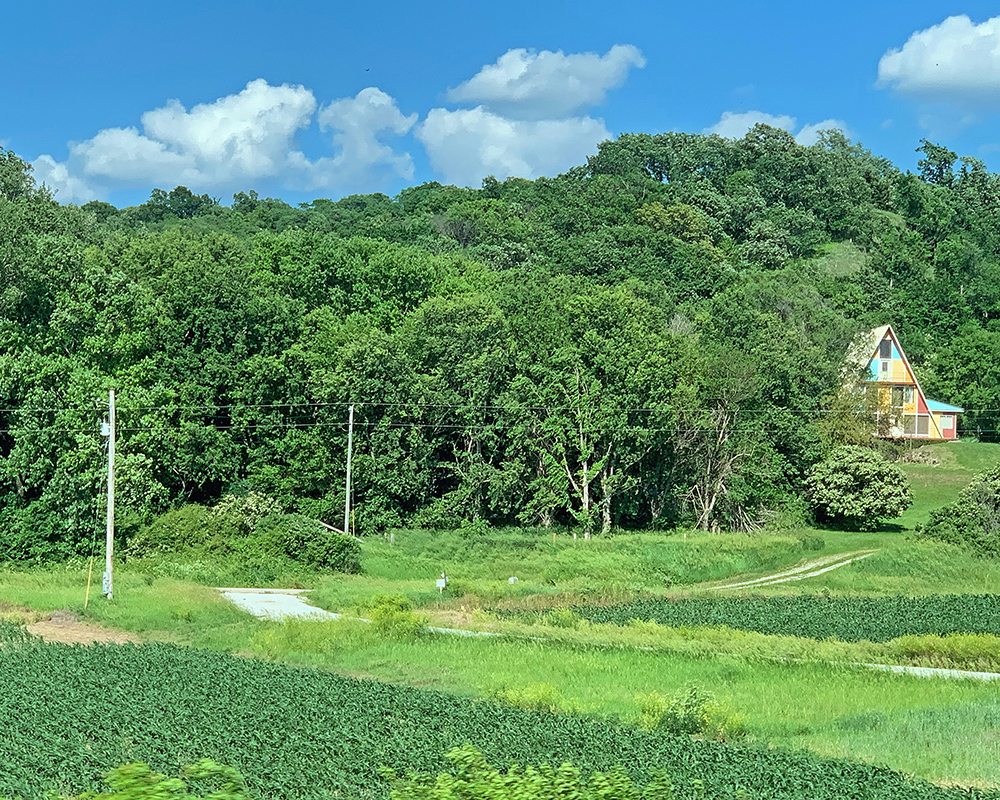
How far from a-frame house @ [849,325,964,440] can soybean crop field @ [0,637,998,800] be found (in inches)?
2266

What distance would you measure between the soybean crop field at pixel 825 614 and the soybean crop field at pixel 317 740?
14540 millimetres

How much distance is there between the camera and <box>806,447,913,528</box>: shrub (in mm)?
59875

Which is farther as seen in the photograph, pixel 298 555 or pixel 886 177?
pixel 886 177

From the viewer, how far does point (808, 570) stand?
4966 cm

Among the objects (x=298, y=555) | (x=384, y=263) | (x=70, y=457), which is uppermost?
(x=384, y=263)

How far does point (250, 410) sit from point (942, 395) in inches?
2192

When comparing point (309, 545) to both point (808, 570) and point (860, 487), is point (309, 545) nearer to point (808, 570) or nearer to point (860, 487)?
point (808, 570)

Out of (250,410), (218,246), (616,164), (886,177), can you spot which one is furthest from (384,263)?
(886,177)

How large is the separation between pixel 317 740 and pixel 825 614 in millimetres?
22352

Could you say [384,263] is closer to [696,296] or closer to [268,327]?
[268,327]

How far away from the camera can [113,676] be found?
69.5 feet

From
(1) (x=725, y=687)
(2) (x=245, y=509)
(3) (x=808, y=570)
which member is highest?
(2) (x=245, y=509)

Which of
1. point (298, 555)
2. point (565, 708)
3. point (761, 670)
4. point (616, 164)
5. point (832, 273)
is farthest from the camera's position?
point (616, 164)

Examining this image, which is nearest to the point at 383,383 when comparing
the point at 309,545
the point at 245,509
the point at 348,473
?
the point at 348,473
